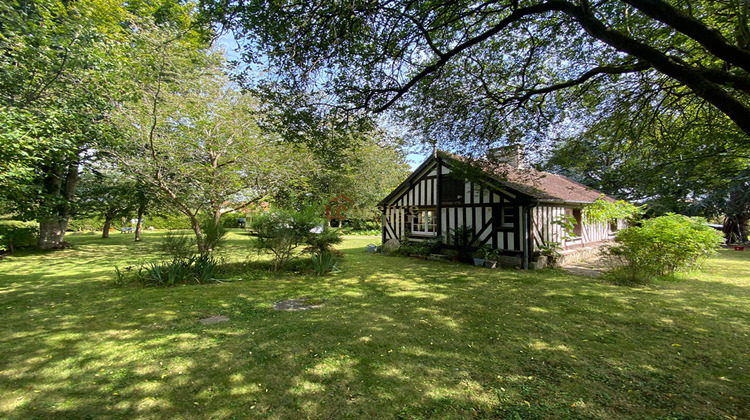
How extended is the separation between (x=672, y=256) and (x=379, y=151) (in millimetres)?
17727

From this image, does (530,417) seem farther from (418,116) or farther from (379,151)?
(379,151)

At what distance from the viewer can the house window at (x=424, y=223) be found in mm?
13656

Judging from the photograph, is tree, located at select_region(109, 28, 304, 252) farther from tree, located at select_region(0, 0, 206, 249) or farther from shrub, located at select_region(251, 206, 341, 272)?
shrub, located at select_region(251, 206, 341, 272)

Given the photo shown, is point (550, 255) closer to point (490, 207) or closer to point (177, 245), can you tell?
point (490, 207)

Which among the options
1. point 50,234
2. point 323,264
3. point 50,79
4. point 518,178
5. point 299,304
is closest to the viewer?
point 299,304

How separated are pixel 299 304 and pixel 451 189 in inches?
348

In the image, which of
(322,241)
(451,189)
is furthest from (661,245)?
(322,241)

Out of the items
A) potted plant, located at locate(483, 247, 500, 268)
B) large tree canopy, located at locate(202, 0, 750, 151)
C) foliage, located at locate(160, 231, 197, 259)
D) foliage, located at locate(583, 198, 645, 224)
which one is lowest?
potted plant, located at locate(483, 247, 500, 268)

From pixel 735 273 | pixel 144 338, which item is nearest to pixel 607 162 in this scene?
pixel 735 273

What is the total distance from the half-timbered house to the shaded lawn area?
3.72 metres

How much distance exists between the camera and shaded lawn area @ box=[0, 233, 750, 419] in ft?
8.36

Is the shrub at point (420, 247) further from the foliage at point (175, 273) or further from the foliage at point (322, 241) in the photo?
the foliage at point (175, 273)

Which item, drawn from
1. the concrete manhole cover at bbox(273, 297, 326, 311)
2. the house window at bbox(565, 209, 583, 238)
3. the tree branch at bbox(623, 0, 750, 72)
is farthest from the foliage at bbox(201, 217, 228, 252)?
the house window at bbox(565, 209, 583, 238)

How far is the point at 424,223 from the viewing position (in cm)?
1407
